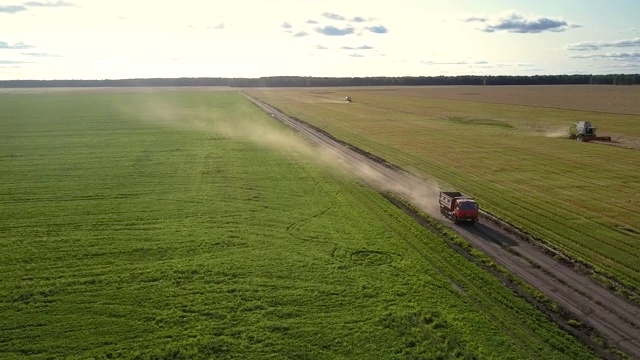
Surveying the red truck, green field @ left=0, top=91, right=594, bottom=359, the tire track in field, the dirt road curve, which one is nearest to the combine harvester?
the dirt road curve

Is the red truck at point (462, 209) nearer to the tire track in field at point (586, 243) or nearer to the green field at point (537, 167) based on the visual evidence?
the green field at point (537, 167)

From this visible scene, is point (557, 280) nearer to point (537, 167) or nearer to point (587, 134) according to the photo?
point (537, 167)

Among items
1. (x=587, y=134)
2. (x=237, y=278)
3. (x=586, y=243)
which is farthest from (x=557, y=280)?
(x=587, y=134)

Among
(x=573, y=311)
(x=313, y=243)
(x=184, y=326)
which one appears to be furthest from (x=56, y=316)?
(x=573, y=311)

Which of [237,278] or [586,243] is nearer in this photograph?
[237,278]

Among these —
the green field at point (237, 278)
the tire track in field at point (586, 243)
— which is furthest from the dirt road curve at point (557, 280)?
the tire track in field at point (586, 243)

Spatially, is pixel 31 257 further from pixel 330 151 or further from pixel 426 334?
pixel 330 151

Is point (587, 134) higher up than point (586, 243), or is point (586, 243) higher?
point (587, 134)
